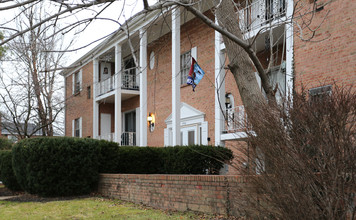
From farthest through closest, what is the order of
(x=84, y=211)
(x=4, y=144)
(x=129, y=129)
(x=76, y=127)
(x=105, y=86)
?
1. (x=76, y=127)
2. (x=4, y=144)
3. (x=129, y=129)
4. (x=105, y=86)
5. (x=84, y=211)

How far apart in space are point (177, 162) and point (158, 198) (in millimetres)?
2499

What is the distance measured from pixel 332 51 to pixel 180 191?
524cm

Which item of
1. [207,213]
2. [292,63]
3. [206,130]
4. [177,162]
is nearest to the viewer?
[207,213]

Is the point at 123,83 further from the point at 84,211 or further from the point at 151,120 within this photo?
the point at 84,211

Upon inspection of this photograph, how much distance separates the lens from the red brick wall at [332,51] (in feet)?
30.2

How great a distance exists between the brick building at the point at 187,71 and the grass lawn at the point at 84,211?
93.9 inches

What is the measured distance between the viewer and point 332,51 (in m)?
9.62

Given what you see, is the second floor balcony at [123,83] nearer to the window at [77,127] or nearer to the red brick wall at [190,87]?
the red brick wall at [190,87]

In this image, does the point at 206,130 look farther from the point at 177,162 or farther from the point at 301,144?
the point at 301,144

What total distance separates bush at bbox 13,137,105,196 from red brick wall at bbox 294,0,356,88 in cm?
658

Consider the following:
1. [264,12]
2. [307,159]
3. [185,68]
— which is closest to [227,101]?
[185,68]

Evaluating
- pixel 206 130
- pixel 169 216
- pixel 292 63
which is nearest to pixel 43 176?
pixel 169 216

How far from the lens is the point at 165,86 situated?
18375mm

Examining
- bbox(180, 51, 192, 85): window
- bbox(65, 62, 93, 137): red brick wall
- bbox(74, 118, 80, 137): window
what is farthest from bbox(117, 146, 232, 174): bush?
bbox(74, 118, 80, 137): window
